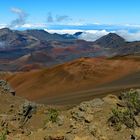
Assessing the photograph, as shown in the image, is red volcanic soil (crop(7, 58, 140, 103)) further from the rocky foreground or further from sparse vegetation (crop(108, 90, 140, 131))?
sparse vegetation (crop(108, 90, 140, 131))

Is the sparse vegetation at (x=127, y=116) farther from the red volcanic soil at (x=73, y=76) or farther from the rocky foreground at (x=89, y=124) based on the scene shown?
the red volcanic soil at (x=73, y=76)

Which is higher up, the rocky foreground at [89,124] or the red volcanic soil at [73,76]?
the rocky foreground at [89,124]

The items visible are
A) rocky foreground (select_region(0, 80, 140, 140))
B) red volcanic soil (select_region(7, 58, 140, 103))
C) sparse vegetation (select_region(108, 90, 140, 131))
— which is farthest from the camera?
red volcanic soil (select_region(7, 58, 140, 103))

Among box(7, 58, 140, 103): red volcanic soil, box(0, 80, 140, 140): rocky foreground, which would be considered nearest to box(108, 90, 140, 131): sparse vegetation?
box(0, 80, 140, 140): rocky foreground

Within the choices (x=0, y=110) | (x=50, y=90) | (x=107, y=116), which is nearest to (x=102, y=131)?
(x=107, y=116)

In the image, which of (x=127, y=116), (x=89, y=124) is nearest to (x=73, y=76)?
(x=89, y=124)

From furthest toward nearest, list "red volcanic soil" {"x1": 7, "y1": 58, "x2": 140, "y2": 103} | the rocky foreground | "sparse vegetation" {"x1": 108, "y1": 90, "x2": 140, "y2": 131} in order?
"red volcanic soil" {"x1": 7, "y1": 58, "x2": 140, "y2": 103}
"sparse vegetation" {"x1": 108, "y1": 90, "x2": 140, "y2": 131}
the rocky foreground

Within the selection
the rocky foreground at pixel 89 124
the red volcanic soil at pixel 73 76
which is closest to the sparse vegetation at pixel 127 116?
the rocky foreground at pixel 89 124

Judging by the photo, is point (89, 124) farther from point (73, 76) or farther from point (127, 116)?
point (73, 76)
